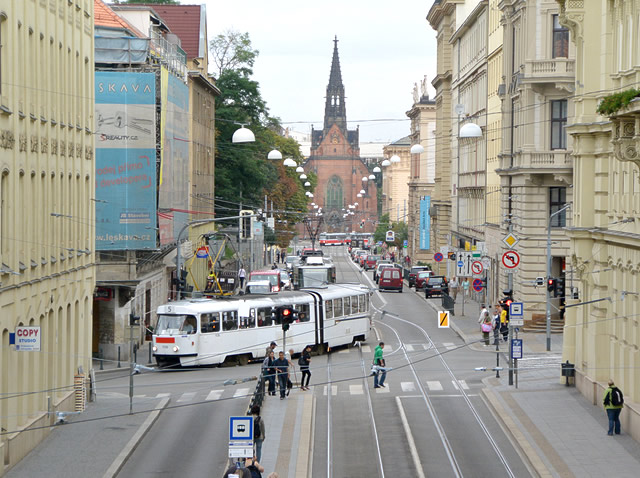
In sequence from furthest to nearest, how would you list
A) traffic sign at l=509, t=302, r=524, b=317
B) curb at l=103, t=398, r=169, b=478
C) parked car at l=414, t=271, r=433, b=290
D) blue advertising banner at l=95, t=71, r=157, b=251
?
1. parked car at l=414, t=271, r=433, b=290
2. blue advertising banner at l=95, t=71, r=157, b=251
3. traffic sign at l=509, t=302, r=524, b=317
4. curb at l=103, t=398, r=169, b=478

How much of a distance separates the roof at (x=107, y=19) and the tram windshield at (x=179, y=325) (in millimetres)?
14048

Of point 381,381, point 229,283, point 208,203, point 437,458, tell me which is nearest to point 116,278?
point 381,381

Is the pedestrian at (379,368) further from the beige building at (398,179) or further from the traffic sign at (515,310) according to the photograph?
the beige building at (398,179)

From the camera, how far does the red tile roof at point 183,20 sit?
75.4 m

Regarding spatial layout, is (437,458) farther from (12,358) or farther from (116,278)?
(116,278)

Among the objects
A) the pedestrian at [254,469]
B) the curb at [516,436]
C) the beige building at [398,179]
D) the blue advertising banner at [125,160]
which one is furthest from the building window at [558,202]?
the beige building at [398,179]

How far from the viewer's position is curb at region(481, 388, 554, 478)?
24500 mm

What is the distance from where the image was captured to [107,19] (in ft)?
169

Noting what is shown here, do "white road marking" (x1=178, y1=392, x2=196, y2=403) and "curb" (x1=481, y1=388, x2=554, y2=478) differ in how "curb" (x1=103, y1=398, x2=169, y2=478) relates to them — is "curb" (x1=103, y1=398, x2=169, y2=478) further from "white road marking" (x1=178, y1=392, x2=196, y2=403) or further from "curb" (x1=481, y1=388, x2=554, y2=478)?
"curb" (x1=481, y1=388, x2=554, y2=478)

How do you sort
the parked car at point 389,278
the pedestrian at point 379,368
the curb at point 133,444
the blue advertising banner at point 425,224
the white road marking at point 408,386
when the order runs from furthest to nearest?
the blue advertising banner at point 425,224
the parked car at point 389,278
the white road marking at point 408,386
the pedestrian at point 379,368
the curb at point 133,444

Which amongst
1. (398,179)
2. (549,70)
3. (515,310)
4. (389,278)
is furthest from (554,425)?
(398,179)

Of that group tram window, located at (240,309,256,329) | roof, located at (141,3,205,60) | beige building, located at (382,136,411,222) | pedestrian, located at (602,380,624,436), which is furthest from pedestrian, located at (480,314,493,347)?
beige building, located at (382,136,411,222)

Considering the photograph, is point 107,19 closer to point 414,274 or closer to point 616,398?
point 616,398

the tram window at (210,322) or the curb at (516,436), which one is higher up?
the tram window at (210,322)
